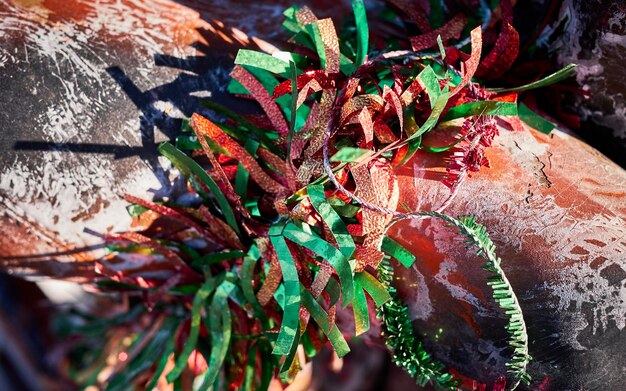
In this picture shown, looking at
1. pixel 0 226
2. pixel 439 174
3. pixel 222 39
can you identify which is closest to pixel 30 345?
pixel 0 226

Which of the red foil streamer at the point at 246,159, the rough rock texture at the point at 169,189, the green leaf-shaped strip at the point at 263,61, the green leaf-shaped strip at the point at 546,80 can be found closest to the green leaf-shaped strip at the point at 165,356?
the rough rock texture at the point at 169,189

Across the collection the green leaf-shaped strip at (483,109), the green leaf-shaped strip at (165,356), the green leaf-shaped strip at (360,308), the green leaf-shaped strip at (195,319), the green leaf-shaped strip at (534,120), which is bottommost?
the green leaf-shaped strip at (165,356)

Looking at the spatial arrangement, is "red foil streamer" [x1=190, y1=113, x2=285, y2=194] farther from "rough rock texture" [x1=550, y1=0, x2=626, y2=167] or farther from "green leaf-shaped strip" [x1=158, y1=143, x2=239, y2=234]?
"rough rock texture" [x1=550, y1=0, x2=626, y2=167]

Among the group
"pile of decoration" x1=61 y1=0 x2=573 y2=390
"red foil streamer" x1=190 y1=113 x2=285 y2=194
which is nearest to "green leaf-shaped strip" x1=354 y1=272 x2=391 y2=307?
"pile of decoration" x1=61 y1=0 x2=573 y2=390

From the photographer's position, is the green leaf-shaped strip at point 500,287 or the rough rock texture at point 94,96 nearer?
the green leaf-shaped strip at point 500,287

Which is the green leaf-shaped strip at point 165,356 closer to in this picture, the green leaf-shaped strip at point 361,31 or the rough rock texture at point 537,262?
the rough rock texture at point 537,262

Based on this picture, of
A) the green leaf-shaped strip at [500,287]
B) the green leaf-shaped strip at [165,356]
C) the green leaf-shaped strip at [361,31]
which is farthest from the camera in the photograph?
the green leaf-shaped strip at [165,356]

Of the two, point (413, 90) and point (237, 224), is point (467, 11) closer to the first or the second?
point (413, 90)

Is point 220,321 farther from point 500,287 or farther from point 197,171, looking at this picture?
point 500,287
